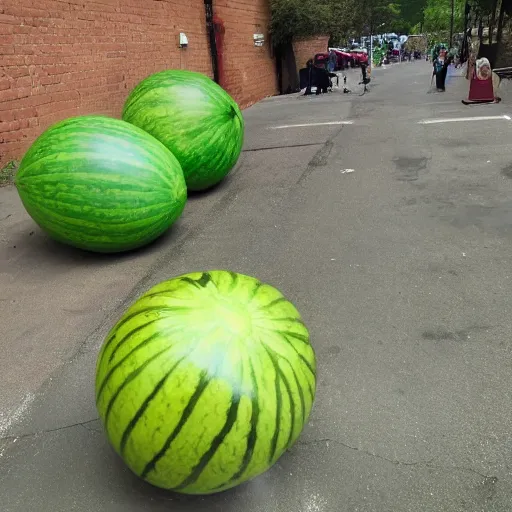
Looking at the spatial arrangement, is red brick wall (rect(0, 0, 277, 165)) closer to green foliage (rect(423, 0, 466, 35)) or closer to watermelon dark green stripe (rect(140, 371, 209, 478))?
watermelon dark green stripe (rect(140, 371, 209, 478))

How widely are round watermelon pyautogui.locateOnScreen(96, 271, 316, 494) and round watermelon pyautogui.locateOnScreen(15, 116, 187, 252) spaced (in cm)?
221

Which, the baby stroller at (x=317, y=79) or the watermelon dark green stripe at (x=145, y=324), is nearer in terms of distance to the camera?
the watermelon dark green stripe at (x=145, y=324)

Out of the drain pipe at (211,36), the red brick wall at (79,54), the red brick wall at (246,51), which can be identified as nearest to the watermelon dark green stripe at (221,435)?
the red brick wall at (79,54)

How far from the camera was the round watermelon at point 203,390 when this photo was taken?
1.90 metres

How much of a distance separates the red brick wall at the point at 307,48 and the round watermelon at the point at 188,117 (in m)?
19.6

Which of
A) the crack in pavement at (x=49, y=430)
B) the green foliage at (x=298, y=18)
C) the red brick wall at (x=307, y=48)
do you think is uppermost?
the green foliage at (x=298, y=18)

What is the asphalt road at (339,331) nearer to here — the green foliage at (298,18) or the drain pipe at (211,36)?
the drain pipe at (211,36)

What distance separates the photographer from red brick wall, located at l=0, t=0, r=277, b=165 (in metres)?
7.10

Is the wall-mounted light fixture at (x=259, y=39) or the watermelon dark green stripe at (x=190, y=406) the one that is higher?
the wall-mounted light fixture at (x=259, y=39)

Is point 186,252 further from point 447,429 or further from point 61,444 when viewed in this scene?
point 447,429

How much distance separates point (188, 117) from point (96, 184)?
1783mm

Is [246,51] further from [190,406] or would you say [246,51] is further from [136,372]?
[190,406]

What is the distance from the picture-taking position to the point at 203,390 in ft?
6.20

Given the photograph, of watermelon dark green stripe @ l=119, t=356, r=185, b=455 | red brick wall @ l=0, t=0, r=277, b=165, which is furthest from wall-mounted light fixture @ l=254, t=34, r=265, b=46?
watermelon dark green stripe @ l=119, t=356, r=185, b=455
